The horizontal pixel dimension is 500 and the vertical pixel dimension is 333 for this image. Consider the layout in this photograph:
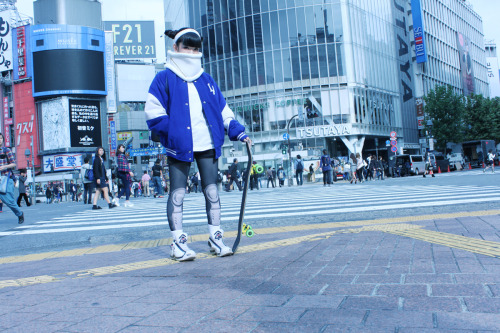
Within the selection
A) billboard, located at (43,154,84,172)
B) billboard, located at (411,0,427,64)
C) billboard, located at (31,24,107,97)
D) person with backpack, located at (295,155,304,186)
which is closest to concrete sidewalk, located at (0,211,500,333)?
person with backpack, located at (295,155,304,186)

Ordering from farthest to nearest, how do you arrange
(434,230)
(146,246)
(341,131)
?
(341,131), (146,246), (434,230)

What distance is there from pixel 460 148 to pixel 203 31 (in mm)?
32178

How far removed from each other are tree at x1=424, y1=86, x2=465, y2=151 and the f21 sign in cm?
4208

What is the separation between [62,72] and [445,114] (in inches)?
1865

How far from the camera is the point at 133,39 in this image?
7825 centimetres

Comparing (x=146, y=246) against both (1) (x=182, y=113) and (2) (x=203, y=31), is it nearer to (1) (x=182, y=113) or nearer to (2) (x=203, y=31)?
(1) (x=182, y=113)

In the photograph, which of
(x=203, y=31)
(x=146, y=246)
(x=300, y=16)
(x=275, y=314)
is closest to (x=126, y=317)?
(x=275, y=314)

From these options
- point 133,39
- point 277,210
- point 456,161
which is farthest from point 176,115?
point 133,39

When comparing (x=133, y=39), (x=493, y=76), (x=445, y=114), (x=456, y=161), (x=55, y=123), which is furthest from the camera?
(x=493, y=76)

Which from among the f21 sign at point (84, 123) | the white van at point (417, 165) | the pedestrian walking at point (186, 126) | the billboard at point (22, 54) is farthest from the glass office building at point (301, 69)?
the pedestrian walking at point (186, 126)

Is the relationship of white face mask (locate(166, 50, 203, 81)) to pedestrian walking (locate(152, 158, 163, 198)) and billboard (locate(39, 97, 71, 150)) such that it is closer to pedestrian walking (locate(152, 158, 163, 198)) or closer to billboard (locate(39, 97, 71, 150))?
pedestrian walking (locate(152, 158, 163, 198))

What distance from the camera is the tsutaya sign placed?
149 feet

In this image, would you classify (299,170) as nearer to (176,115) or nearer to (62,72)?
(176,115)

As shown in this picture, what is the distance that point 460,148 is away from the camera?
2040 inches
